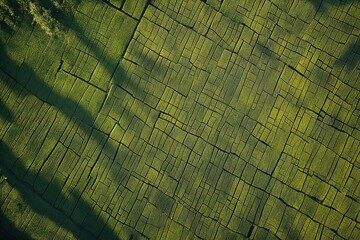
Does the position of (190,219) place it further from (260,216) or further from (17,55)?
(17,55)

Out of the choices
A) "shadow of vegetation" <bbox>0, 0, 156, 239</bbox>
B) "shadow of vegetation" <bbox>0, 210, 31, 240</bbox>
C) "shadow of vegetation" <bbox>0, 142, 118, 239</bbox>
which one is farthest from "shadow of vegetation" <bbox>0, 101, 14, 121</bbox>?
"shadow of vegetation" <bbox>0, 210, 31, 240</bbox>

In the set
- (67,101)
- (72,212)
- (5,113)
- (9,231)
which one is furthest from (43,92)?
(9,231)

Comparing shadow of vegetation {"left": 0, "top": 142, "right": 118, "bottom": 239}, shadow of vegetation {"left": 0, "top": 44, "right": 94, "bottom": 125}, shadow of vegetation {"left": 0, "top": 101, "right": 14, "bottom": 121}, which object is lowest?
shadow of vegetation {"left": 0, "top": 142, "right": 118, "bottom": 239}

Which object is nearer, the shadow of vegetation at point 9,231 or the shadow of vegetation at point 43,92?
the shadow of vegetation at point 9,231

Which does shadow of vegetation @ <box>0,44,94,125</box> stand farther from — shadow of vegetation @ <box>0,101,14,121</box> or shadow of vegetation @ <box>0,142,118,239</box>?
shadow of vegetation @ <box>0,142,118,239</box>

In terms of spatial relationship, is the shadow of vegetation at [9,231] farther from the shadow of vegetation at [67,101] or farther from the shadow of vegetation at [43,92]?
the shadow of vegetation at [43,92]

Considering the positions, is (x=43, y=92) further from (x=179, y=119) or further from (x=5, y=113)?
(x=179, y=119)

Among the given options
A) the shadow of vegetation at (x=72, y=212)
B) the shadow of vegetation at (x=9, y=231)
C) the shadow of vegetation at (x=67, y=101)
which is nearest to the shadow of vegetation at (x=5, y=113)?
the shadow of vegetation at (x=67, y=101)
